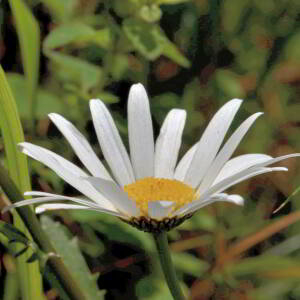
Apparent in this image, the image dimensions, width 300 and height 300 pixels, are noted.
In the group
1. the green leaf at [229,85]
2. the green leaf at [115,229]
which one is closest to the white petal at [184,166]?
the green leaf at [115,229]

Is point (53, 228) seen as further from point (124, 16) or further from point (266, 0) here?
point (266, 0)

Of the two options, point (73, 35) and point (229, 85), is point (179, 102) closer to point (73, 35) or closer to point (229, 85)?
point (229, 85)

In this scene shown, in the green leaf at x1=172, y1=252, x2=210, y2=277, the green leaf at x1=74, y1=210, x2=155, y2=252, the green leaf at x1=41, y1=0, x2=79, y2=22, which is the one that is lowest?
the green leaf at x1=172, y1=252, x2=210, y2=277

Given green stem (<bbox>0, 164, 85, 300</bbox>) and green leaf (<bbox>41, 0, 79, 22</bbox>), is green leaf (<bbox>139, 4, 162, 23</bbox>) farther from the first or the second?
green stem (<bbox>0, 164, 85, 300</bbox>)

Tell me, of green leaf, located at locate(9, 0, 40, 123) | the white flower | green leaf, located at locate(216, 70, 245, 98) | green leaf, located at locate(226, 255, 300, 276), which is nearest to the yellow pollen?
the white flower

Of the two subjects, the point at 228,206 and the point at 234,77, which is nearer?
the point at 228,206

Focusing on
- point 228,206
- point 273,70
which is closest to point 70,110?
point 228,206

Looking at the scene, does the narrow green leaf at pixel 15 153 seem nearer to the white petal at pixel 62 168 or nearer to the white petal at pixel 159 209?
the white petal at pixel 62 168

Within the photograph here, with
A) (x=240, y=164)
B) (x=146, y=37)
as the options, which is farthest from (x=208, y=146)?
(x=146, y=37)
